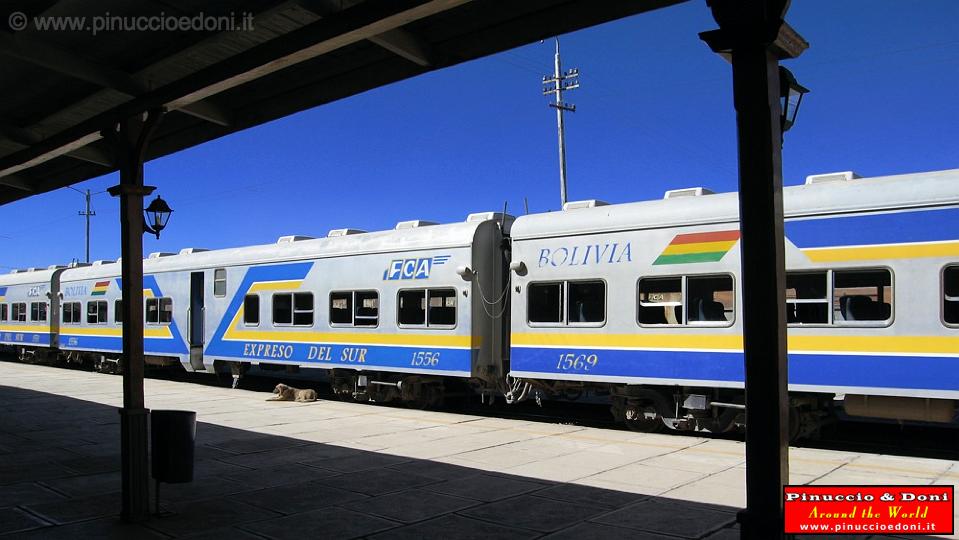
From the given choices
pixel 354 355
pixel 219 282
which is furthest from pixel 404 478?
pixel 219 282

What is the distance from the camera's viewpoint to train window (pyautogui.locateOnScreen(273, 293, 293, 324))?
16.7 m

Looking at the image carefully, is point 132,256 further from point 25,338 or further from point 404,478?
point 25,338

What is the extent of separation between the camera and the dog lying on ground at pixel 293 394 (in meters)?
15.9

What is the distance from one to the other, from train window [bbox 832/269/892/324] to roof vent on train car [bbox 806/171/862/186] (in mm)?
1342

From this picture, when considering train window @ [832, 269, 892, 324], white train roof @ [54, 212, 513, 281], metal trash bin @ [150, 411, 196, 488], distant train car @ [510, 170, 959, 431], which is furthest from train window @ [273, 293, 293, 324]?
train window @ [832, 269, 892, 324]

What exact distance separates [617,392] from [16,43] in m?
8.94

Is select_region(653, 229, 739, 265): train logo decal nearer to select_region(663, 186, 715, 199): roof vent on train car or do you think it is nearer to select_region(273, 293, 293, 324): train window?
select_region(663, 186, 715, 199): roof vent on train car

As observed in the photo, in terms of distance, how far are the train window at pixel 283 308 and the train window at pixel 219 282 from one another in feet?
7.38

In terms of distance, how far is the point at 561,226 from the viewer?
12.4m

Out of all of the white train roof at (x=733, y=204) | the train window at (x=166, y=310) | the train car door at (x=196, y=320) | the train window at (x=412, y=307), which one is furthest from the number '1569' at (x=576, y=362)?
the train window at (x=166, y=310)

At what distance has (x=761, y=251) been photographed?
369cm

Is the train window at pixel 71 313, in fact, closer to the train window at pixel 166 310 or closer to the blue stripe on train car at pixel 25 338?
the blue stripe on train car at pixel 25 338

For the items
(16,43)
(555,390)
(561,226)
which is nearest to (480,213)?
(561,226)

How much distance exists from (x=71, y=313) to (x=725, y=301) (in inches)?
903
